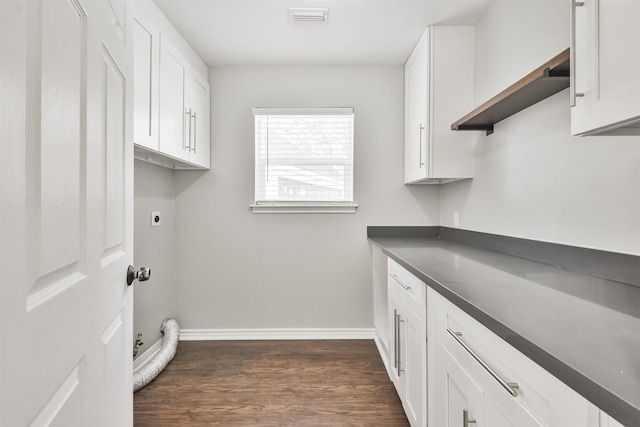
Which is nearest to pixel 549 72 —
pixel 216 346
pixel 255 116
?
pixel 255 116

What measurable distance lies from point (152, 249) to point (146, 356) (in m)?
0.77

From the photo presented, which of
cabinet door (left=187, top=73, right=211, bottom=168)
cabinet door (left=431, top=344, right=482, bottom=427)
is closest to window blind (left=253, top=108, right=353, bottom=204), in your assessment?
cabinet door (left=187, top=73, right=211, bottom=168)

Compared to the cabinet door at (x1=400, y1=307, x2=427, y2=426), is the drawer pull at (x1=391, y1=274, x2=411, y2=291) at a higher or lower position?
higher

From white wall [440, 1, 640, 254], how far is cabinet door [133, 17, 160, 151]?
1.98m

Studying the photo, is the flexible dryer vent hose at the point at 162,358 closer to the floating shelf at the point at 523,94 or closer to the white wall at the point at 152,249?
the white wall at the point at 152,249

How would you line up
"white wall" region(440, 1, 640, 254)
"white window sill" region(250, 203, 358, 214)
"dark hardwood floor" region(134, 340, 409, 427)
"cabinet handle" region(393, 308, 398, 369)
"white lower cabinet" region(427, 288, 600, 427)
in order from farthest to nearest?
"white window sill" region(250, 203, 358, 214) → "cabinet handle" region(393, 308, 398, 369) → "dark hardwood floor" region(134, 340, 409, 427) → "white wall" region(440, 1, 640, 254) → "white lower cabinet" region(427, 288, 600, 427)

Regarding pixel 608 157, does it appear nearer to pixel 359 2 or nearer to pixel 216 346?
pixel 359 2

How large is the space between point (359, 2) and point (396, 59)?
806 millimetres

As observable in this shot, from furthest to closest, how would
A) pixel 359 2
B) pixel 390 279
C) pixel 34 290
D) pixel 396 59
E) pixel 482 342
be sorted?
pixel 396 59 → pixel 390 279 → pixel 359 2 → pixel 482 342 → pixel 34 290

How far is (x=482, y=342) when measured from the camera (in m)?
0.88

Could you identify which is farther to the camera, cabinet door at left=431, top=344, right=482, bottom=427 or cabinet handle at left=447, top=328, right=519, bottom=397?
cabinet door at left=431, top=344, right=482, bottom=427

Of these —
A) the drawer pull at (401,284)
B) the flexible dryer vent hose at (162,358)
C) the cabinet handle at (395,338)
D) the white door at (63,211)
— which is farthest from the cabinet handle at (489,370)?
the flexible dryer vent hose at (162,358)

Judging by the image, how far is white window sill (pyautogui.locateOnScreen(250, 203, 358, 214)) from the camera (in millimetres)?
2691

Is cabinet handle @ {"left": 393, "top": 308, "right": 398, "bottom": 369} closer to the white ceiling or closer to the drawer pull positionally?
the drawer pull
